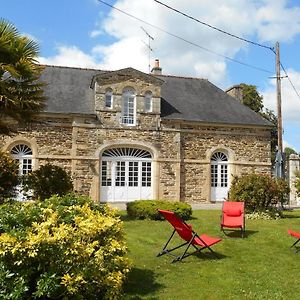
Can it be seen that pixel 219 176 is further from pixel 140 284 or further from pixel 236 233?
pixel 140 284

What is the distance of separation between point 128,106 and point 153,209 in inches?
369

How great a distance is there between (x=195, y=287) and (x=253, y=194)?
8.77m

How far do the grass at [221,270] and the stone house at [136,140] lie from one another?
34.5ft

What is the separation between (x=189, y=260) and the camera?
829 cm

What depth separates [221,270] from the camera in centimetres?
767

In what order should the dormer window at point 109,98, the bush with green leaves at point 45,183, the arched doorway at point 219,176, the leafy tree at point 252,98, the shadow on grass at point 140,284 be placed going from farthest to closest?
the leafy tree at point 252,98 → the arched doorway at point 219,176 → the dormer window at point 109,98 → the bush with green leaves at point 45,183 → the shadow on grass at point 140,284

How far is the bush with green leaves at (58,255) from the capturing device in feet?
16.0

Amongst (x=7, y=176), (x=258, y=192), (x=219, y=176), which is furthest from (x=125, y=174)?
(x=7, y=176)

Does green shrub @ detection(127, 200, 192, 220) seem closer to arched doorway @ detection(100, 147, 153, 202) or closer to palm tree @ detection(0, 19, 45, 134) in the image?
palm tree @ detection(0, 19, 45, 134)

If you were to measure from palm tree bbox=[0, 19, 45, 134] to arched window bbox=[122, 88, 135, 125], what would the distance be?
32.2 feet

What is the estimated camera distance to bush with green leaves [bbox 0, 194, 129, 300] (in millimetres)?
4871

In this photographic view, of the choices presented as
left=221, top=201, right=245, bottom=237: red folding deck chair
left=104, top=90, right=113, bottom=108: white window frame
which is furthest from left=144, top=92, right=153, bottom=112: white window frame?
left=221, top=201, right=245, bottom=237: red folding deck chair

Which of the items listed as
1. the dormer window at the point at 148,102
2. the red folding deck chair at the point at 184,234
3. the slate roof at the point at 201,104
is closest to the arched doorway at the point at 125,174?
the dormer window at the point at 148,102

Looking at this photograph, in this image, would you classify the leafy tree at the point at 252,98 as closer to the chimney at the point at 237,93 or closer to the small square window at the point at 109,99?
the chimney at the point at 237,93
